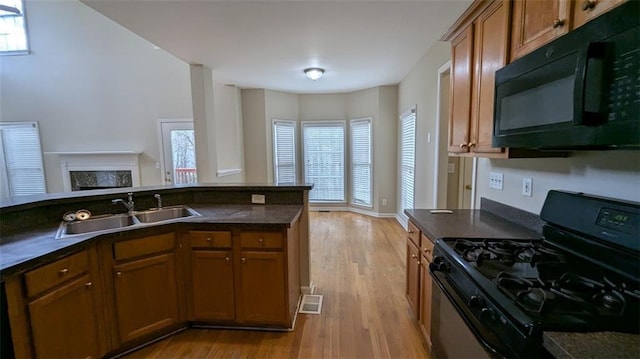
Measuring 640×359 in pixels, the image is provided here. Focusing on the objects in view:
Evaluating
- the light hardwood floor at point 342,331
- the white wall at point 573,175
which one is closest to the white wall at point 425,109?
the light hardwood floor at point 342,331

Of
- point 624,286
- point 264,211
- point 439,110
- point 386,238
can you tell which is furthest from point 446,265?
point 386,238

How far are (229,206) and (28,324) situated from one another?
1467 millimetres

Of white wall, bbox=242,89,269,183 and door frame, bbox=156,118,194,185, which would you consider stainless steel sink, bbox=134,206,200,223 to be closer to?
white wall, bbox=242,89,269,183

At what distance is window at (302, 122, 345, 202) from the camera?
246 inches

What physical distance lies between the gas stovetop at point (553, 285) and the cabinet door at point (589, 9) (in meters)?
0.95

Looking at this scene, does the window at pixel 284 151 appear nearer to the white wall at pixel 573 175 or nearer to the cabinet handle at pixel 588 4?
the white wall at pixel 573 175

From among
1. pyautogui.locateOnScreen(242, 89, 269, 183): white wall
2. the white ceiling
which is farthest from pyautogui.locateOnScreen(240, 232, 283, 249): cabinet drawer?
pyautogui.locateOnScreen(242, 89, 269, 183): white wall

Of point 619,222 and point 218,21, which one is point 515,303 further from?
point 218,21

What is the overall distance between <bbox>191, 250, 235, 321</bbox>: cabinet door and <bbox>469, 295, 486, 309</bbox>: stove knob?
163cm

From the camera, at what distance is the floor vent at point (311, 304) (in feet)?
8.14

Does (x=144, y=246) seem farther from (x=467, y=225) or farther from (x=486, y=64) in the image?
(x=486, y=64)

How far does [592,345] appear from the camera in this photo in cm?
73

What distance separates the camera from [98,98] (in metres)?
5.64

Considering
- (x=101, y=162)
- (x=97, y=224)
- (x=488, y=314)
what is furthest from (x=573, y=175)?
(x=101, y=162)
